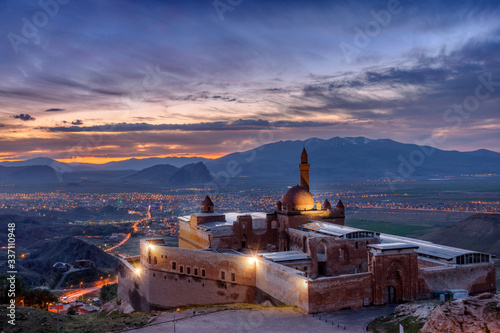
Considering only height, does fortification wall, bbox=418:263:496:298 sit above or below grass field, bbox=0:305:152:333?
above

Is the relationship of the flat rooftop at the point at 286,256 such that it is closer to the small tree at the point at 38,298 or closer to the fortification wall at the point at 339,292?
Answer: the fortification wall at the point at 339,292

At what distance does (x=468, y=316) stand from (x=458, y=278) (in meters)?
17.0

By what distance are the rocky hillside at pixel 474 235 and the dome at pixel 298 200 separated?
1762 inches

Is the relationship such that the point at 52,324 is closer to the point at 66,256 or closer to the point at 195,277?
the point at 195,277

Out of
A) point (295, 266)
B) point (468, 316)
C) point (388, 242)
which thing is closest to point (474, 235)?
point (388, 242)

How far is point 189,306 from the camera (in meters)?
43.4

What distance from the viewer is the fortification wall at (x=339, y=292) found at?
3216 centimetres

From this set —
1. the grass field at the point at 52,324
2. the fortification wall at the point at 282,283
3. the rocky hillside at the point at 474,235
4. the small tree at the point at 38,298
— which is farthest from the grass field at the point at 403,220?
the grass field at the point at 52,324

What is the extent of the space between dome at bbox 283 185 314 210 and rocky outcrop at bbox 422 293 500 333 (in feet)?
94.6

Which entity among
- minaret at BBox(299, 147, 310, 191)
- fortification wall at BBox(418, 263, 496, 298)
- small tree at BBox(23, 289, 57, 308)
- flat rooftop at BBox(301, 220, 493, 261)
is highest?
minaret at BBox(299, 147, 310, 191)

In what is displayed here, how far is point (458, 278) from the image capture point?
38094mm

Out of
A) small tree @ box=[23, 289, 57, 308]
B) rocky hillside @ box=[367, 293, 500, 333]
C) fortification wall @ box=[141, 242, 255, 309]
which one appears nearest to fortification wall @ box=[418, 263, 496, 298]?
rocky hillside @ box=[367, 293, 500, 333]

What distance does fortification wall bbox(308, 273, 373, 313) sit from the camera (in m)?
32.2

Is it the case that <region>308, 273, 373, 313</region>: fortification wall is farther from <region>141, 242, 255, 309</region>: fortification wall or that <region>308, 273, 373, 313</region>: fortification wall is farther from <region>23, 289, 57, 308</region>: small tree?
<region>23, 289, 57, 308</region>: small tree
